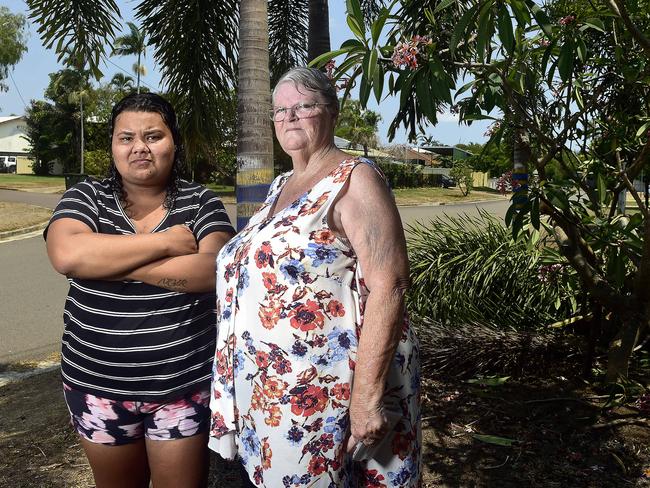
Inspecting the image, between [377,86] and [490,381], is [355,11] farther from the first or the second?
[490,381]

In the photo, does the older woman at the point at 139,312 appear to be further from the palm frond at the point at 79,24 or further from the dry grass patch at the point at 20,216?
the dry grass patch at the point at 20,216

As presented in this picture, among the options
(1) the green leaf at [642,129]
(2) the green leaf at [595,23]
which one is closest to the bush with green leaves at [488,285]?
(1) the green leaf at [642,129]

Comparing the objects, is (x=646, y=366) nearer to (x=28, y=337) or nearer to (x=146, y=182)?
(x=146, y=182)

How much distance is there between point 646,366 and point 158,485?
3.49m

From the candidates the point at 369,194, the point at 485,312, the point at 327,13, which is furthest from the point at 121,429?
the point at 327,13

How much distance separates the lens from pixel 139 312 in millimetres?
2176

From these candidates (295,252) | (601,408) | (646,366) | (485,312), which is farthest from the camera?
(485,312)

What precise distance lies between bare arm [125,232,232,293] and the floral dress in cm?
22

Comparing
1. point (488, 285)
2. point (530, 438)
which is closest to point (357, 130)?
point (488, 285)

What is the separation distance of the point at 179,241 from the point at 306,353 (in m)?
0.61

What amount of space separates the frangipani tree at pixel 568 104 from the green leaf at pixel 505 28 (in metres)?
0.12

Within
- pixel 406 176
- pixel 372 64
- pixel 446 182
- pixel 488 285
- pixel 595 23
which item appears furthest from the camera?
pixel 446 182

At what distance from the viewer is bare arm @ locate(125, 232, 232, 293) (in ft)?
7.08

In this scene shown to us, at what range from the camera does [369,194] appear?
190cm
